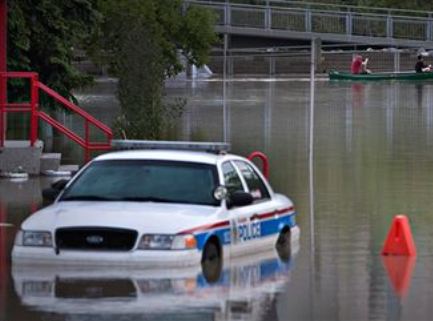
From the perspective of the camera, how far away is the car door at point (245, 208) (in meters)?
15.0

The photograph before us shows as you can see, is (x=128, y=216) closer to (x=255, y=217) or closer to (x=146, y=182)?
(x=146, y=182)

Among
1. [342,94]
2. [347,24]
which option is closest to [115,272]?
[342,94]

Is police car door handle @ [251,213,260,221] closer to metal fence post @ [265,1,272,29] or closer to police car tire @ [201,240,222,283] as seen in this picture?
police car tire @ [201,240,222,283]

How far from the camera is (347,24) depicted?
75000 mm

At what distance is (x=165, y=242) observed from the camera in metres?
14.0

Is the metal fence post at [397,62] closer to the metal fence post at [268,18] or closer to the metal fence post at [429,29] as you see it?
the metal fence post at [429,29]

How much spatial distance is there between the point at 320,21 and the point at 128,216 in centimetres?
6207

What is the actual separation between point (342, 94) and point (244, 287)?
4452cm

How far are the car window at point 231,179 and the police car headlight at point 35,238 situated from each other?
6.89ft

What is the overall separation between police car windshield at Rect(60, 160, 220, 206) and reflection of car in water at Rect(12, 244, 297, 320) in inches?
34.9

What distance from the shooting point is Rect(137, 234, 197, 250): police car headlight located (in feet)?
46.0

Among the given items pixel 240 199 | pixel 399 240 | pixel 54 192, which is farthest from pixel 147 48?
pixel 240 199

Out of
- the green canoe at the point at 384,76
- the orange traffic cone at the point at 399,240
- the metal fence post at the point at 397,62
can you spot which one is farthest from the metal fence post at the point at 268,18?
the orange traffic cone at the point at 399,240

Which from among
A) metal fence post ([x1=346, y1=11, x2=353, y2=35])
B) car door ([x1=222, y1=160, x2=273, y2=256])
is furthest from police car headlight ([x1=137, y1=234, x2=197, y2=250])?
metal fence post ([x1=346, y1=11, x2=353, y2=35])
